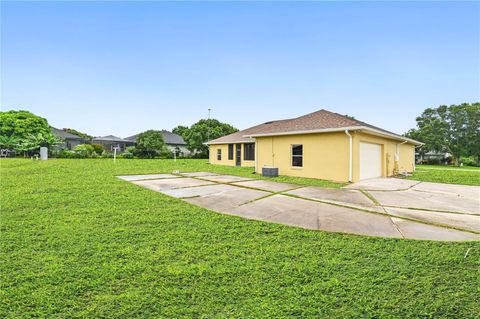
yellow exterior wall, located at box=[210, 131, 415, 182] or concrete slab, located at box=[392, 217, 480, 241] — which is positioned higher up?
yellow exterior wall, located at box=[210, 131, 415, 182]

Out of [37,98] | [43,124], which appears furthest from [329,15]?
[43,124]

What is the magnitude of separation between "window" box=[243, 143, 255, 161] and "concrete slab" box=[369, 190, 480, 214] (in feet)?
38.3

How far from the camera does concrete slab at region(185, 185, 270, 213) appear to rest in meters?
5.73

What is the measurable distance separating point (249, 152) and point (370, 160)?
915 centimetres

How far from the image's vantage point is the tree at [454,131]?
3684 centimetres

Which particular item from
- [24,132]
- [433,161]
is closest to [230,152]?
[24,132]

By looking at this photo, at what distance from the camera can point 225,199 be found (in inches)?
255

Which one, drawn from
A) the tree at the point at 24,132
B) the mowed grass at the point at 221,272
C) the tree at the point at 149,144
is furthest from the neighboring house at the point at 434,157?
the tree at the point at 24,132

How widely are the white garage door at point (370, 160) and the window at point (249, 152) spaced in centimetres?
859

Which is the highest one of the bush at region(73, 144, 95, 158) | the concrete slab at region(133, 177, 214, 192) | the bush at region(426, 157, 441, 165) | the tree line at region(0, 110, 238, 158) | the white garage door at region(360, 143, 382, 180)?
the tree line at region(0, 110, 238, 158)

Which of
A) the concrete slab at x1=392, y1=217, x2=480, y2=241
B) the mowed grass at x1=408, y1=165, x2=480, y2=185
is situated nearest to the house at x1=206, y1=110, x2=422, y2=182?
the mowed grass at x1=408, y1=165, x2=480, y2=185

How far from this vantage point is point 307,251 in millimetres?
3207

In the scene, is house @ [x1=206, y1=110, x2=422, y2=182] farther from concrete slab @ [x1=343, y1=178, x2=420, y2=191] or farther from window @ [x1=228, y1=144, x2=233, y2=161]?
window @ [x1=228, y1=144, x2=233, y2=161]

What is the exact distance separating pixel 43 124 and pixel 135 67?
92.3 ft
